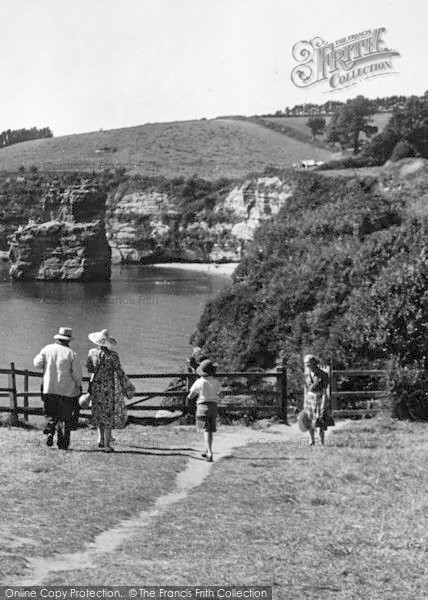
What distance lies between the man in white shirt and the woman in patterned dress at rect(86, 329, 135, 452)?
0.31 metres

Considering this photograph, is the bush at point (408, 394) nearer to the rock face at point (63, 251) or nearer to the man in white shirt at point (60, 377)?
the man in white shirt at point (60, 377)

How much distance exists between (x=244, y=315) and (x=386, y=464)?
2074 centimetres

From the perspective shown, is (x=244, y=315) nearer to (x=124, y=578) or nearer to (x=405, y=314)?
(x=405, y=314)

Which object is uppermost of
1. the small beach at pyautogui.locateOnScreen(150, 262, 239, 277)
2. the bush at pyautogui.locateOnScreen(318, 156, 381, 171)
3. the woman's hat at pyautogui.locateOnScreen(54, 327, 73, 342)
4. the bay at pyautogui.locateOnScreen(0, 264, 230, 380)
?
the bush at pyautogui.locateOnScreen(318, 156, 381, 171)

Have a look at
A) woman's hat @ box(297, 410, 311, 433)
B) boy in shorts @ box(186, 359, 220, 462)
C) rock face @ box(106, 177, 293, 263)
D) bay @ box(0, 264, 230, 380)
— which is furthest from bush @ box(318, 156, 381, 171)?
boy in shorts @ box(186, 359, 220, 462)

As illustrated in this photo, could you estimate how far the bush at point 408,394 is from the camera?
23.8 meters

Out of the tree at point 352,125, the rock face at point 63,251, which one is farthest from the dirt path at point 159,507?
the tree at point 352,125

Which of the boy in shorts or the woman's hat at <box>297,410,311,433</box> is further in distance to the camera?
the woman's hat at <box>297,410,311,433</box>

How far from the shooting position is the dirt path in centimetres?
932

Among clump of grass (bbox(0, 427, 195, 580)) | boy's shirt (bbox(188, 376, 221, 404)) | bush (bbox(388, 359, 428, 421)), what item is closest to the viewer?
clump of grass (bbox(0, 427, 195, 580))

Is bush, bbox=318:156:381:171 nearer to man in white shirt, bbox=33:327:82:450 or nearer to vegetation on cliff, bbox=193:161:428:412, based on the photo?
vegetation on cliff, bbox=193:161:428:412

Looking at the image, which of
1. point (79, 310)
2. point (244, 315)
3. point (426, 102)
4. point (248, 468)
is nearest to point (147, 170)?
point (426, 102)

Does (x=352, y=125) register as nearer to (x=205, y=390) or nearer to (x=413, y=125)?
(x=413, y=125)

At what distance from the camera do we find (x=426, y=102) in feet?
455
